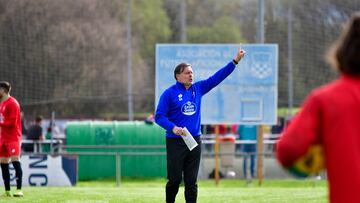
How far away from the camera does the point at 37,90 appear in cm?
3775

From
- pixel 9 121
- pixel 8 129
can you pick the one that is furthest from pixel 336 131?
pixel 8 129

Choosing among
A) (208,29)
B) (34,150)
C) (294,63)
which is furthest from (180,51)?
(208,29)

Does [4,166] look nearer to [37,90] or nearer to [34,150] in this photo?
[34,150]

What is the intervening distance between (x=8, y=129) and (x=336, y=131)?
10565mm

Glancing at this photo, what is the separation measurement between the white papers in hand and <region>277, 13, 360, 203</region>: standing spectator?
5.75m

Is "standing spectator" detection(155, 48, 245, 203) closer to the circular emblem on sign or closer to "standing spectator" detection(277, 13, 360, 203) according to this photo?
the circular emblem on sign

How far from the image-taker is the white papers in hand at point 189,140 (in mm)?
10500

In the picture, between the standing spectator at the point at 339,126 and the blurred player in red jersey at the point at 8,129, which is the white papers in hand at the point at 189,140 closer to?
the blurred player in red jersey at the point at 8,129

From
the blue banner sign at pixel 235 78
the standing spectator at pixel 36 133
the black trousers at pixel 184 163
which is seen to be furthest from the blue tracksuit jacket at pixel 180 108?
the standing spectator at pixel 36 133

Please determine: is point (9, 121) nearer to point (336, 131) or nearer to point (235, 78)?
point (235, 78)

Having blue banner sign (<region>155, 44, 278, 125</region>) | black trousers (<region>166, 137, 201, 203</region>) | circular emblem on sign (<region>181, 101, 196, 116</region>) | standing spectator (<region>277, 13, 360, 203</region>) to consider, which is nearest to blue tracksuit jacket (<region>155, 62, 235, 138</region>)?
circular emblem on sign (<region>181, 101, 196, 116</region>)

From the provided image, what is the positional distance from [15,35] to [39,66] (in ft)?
5.32

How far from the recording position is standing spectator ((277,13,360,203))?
468cm

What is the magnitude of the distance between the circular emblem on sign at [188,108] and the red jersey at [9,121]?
4.57 m
